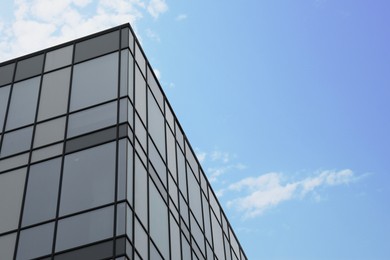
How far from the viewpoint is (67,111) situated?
23.6m

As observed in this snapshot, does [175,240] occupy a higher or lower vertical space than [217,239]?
lower

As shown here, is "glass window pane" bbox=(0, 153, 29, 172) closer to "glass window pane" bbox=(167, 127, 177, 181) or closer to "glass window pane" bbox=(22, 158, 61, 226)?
"glass window pane" bbox=(22, 158, 61, 226)

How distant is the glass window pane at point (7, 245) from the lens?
64.7 ft

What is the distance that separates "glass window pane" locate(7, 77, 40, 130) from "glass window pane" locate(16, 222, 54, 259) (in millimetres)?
5473

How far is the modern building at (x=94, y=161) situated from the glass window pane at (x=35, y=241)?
0.13 ft

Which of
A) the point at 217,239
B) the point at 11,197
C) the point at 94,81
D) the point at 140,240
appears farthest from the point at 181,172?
the point at 11,197

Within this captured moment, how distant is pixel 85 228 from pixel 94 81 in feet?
23.2

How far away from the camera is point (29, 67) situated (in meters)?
26.6

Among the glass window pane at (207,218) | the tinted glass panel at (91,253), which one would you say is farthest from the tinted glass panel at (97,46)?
the glass window pane at (207,218)

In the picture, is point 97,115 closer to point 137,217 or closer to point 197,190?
Answer: point 137,217

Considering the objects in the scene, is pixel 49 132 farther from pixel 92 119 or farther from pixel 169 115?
pixel 169 115

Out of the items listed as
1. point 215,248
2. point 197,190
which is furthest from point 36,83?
point 215,248

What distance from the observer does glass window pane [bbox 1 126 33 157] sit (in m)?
23.2

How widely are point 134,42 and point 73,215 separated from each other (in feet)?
29.6
